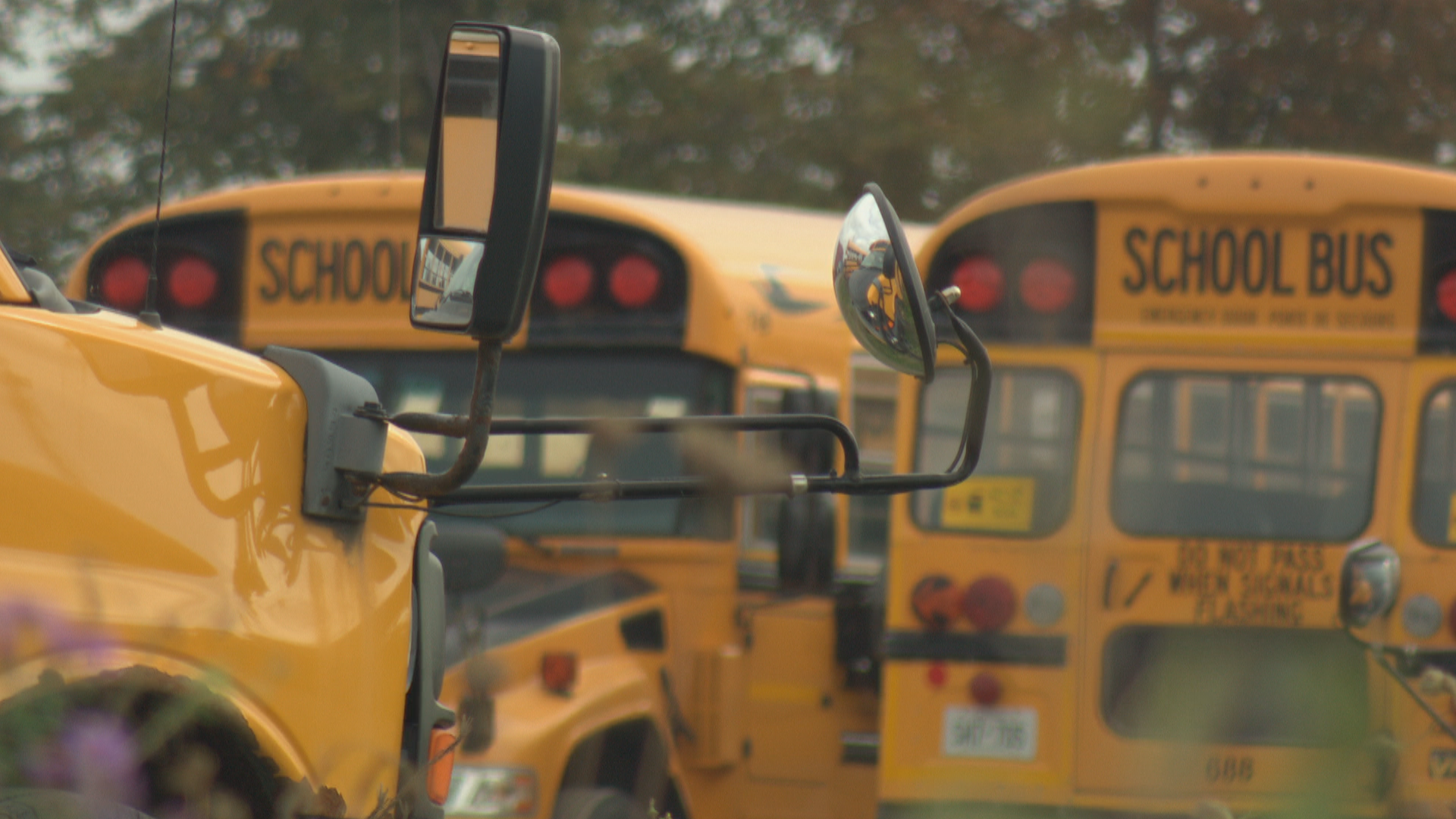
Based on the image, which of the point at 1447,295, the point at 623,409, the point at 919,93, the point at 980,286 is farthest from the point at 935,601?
the point at 919,93

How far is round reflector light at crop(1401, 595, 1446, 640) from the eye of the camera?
556 centimetres

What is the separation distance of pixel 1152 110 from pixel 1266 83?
1056 mm

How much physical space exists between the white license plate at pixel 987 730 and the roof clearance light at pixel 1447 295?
5.37 feet

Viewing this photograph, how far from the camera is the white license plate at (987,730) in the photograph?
5773 mm

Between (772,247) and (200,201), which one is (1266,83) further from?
(200,201)

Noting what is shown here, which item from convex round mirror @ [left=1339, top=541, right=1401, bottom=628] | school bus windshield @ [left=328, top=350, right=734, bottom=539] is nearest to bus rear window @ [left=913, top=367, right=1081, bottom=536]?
school bus windshield @ [left=328, top=350, right=734, bottom=539]

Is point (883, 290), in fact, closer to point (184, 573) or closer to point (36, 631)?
point (184, 573)

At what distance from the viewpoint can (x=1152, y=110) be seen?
18.3 m

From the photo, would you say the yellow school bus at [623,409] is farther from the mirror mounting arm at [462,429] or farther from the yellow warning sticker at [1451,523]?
the mirror mounting arm at [462,429]

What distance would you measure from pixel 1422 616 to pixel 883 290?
3.75 meters

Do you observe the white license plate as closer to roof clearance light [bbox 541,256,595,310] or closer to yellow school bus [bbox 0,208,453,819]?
roof clearance light [bbox 541,256,595,310]

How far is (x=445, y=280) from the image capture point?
7.36 feet

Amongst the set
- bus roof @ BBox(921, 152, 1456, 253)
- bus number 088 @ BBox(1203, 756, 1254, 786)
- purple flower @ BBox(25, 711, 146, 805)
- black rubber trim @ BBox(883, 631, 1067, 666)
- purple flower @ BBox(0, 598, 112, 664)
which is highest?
bus roof @ BBox(921, 152, 1456, 253)

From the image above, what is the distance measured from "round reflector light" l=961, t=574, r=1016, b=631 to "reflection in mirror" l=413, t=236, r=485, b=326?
373 centimetres
